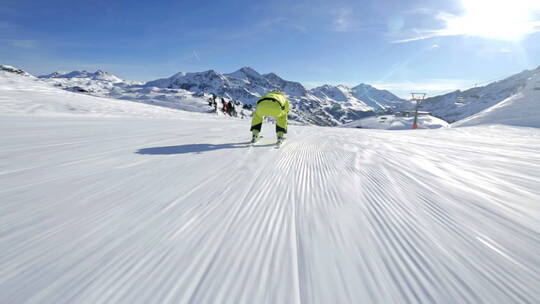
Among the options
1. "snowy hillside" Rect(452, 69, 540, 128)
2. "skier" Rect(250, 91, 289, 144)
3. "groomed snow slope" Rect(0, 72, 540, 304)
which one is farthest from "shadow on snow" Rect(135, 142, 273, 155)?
"snowy hillside" Rect(452, 69, 540, 128)

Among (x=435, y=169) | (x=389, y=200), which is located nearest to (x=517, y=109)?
(x=435, y=169)

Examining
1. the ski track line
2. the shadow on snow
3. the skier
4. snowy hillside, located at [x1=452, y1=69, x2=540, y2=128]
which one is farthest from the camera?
snowy hillside, located at [x1=452, y1=69, x2=540, y2=128]

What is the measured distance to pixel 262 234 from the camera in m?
1.64

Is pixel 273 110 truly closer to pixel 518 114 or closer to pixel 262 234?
pixel 262 234

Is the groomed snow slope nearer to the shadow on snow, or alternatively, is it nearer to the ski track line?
the ski track line

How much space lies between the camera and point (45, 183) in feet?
7.84

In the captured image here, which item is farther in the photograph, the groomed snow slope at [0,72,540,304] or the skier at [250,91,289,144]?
the skier at [250,91,289,144]

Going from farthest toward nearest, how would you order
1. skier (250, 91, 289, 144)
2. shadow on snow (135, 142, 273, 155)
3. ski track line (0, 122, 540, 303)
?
skier (250, 91, 289, 144) → shadow on snow (135, 142, 273, 155) → ski track line (0, 122, 540, 303)

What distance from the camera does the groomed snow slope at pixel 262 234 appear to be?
114 centimetres

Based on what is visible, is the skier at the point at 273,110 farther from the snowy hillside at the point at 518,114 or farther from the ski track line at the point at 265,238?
the snowy hillside at the point at 518,114

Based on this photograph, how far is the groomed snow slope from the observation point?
1144 millimetres

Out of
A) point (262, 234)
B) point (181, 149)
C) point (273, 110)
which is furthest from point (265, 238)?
point (273, 110)

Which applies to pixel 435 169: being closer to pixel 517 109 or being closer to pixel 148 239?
pixel 148 239

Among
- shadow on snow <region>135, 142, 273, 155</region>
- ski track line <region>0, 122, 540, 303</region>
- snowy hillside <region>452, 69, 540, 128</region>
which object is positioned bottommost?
ski track line <region>0, 122, 540, 303</region>
